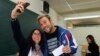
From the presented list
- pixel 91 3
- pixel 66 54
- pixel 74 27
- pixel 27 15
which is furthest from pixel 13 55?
pixel 74 27

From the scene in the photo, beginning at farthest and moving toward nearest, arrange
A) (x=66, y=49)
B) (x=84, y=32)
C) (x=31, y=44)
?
(x=84, y=32)
(x=31, y=44)
(x=66, y=49)

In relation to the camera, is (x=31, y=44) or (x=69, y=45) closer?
(x=69, y=45)

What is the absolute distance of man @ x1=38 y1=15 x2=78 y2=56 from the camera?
1364 mm

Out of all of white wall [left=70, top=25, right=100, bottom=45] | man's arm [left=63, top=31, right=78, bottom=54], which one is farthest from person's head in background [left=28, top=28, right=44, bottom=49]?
white wall [left=70, top=25, right=100, bottom=45]

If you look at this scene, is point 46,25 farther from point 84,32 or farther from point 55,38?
point 84,32

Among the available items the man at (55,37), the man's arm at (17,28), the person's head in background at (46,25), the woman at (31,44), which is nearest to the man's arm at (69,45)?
the man at (55,37)

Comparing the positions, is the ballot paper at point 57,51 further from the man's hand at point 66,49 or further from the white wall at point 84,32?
the white wall at point 84,32

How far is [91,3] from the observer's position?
4.31 m

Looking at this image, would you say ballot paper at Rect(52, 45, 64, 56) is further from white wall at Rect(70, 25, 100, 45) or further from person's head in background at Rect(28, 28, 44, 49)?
white wall at Rect(70, 25, 100, 45)

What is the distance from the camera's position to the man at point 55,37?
1.36m

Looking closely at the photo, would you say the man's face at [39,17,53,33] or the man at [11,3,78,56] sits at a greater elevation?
the man's face at [39,17,53,33]

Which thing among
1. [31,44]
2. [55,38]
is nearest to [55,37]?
[55,38]

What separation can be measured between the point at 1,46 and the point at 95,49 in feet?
8.57

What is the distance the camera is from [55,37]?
1417 mm
